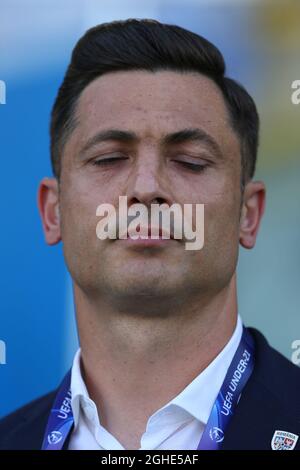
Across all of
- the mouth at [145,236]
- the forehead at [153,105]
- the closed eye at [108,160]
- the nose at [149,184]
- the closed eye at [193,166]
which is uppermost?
the forehead at [153,105]

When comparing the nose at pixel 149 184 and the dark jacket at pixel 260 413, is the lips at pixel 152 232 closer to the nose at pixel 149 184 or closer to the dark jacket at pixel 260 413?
the nose at pixel 149 184

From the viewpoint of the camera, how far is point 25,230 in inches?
120

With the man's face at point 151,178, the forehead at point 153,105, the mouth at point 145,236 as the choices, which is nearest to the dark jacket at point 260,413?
the man's face at point 151,178

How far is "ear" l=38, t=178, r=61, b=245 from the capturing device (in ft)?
8.72

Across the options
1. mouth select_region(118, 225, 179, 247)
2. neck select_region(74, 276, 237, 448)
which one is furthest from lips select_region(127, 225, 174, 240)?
neck select_region(74, 276, 237, 448)

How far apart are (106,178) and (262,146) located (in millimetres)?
798

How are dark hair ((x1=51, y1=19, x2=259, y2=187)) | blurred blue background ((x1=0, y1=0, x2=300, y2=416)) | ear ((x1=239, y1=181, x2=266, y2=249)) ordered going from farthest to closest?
blurred blue background ((x1=0, y1=0, x2=300, y2=416)) → ear ((x1=239, y1=181, x2=266, y2=249)) → dark hair ((x1=51, y1=19, x2=259, y2=187))

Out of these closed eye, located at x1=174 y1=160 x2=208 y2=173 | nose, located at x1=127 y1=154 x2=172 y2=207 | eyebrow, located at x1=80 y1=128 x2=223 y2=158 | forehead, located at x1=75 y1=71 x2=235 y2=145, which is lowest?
nose, located at x1=127 y1=154 x2=172 y2=207

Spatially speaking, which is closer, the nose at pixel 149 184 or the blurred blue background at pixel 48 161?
the nose at pixel 149 184

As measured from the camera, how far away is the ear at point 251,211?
2615 millimetres

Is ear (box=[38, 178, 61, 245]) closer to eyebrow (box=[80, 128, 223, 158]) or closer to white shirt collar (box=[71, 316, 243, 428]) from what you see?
eyebrow (box=[80, 128, 223, 158])

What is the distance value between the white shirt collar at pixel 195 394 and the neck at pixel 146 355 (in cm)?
3

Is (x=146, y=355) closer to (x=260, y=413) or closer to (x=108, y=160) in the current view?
(x=260, y=413)

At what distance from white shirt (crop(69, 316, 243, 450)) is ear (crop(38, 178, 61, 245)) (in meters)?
0.55
